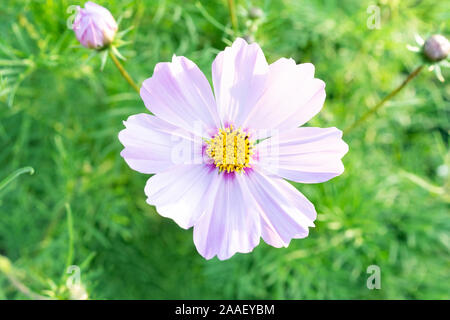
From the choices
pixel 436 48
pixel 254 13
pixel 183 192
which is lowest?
pixel 183 192

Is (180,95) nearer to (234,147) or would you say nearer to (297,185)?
(234,147)

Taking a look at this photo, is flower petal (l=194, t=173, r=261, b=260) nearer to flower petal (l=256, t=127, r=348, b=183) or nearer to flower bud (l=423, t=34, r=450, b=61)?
flower petal (l=256, t=127, r=348, b=183)

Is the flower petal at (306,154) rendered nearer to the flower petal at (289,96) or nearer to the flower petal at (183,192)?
the flower petal at (289,96)

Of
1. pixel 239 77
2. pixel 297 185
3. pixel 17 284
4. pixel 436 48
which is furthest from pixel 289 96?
pixel 17 284

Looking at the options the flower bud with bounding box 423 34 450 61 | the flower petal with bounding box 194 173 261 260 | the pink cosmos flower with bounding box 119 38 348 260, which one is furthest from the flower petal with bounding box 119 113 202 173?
the flower bud with bounding box 423 34 450 61

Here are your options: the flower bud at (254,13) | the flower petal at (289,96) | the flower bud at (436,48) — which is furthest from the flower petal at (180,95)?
the flower bud at (436,48)

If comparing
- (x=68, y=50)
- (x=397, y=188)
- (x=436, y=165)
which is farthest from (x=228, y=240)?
(x=436, y=165)
